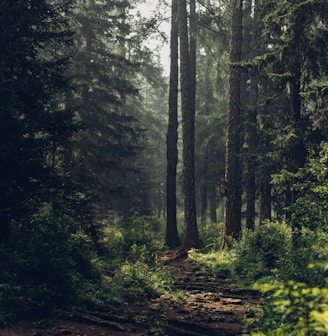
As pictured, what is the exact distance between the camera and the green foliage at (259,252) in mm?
12117

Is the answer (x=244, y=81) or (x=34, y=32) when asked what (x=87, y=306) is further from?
(x=244, y=81)

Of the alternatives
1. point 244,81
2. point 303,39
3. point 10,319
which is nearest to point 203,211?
point 244,81

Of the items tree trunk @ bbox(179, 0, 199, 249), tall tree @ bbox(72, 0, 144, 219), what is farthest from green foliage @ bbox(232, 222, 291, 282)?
tall tree @ bbox(72, 0, 144, 219)

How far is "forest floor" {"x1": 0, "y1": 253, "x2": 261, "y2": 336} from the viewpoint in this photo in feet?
23.7

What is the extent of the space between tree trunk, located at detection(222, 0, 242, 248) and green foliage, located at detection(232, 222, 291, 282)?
120cm

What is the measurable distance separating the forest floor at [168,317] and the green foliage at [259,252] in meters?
1.08

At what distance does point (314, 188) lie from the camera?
9062 millimetres

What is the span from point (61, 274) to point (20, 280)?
31.2 inches

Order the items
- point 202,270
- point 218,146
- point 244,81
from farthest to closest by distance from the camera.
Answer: point 218,146 < point 244,81 < point 202,270

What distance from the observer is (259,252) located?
1320 centimetres

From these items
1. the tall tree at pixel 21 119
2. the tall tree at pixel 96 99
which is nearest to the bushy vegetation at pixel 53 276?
the tall tree at pixel 21 119

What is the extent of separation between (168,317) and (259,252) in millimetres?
5546

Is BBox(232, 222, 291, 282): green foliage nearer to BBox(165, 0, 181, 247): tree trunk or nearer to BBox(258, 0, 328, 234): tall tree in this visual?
BBox(258, 0, 328, 234): tall tree

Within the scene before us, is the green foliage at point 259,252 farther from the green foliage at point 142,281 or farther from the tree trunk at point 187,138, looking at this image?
the tree trunk at point 187,138
